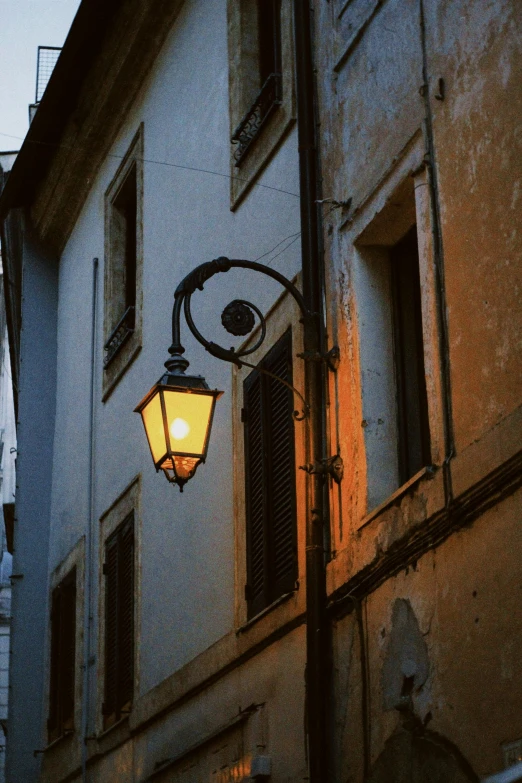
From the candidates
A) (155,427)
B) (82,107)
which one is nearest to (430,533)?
(155,427)

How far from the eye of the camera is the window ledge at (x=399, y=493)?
6.70m

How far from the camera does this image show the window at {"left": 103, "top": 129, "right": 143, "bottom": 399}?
12727mm

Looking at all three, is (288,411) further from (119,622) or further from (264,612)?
(119,622)

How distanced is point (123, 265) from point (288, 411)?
536 centimetres

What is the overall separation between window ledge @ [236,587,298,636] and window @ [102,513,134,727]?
2.66 m

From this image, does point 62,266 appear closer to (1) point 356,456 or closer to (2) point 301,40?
(2) point 301,40

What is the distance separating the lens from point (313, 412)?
807 centimetres

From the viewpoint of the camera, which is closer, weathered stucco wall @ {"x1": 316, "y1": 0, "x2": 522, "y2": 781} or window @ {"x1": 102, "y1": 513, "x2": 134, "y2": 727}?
weathered stucco wall @ {"x1": 316, "y1": 0, "x2": 522, "y2": 781}

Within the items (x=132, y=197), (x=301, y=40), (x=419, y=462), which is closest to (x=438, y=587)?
(x=419, y=462)

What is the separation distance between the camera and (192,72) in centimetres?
1178

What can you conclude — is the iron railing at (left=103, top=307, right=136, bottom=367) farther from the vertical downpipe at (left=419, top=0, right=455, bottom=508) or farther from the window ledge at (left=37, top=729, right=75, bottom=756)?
the vertical downpipe at (left=419, top=0, right=455, bottom=508)

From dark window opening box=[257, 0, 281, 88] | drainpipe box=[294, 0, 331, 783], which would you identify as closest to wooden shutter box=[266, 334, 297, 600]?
drainpipe box=[294, 0, 331, 783]

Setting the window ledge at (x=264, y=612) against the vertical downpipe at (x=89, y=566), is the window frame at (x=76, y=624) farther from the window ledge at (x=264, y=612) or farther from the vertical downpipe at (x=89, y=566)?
the window ledge at (x=264, y=612)

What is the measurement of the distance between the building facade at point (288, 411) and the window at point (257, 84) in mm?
26
